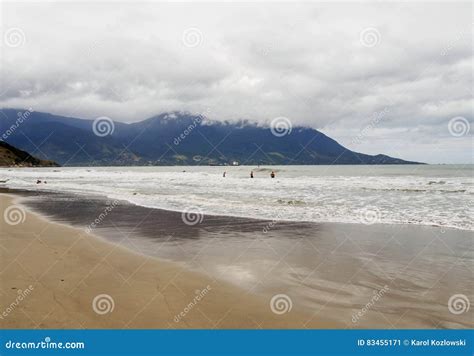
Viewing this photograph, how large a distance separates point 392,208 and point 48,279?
18.2m

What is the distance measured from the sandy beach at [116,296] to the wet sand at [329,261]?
0.52 metres

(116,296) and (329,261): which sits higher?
(329,261)

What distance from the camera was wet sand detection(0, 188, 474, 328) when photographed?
22.6 ft

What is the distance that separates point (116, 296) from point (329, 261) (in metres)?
5.48

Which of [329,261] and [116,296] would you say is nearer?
[116,296]

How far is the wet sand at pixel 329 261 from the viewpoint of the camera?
688 centimetres

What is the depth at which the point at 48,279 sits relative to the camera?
26.3 ft

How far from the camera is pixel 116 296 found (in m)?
7.22

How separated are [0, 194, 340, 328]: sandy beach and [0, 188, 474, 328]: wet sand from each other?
20.3 inches

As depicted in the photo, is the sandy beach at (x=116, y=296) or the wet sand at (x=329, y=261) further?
the wet sand at (x=329, y=261)

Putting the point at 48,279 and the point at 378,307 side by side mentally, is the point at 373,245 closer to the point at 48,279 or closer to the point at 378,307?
the point at 378,307

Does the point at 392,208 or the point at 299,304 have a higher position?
the point at 392,208

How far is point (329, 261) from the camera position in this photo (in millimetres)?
9984

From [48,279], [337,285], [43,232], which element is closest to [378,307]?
[337,285]
